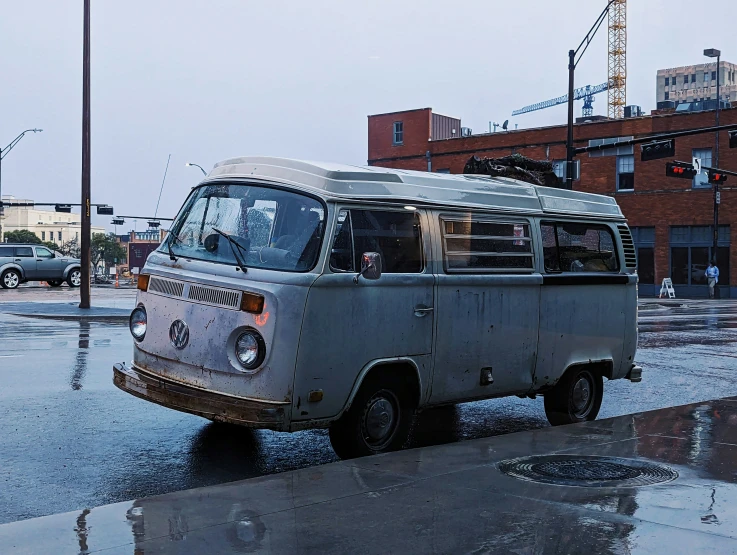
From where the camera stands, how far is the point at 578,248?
982 cm

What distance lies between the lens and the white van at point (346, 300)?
699cm

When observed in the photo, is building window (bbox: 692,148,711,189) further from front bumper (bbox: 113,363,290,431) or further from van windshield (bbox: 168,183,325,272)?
front bumper (bbox: 113,363,290,431)

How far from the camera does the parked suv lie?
131 ft

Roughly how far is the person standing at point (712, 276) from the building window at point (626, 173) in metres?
7.62

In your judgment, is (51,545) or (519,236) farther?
(519,236)

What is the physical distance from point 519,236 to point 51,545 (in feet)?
18.0

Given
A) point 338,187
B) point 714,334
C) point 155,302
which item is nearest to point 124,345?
point 155,302

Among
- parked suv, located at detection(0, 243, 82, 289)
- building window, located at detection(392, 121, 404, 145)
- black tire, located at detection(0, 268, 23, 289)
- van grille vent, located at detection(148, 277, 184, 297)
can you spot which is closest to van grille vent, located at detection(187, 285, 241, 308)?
van grille vent, located at detection(148, 277, 184, 297)

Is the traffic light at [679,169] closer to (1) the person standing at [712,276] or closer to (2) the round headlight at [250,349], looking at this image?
(1) the person standing at [712,276]

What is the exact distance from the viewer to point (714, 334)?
70.8 feet

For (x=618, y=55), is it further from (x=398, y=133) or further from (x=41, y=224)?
(x=41, y=224)

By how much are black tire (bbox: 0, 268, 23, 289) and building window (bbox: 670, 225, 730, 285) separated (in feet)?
112

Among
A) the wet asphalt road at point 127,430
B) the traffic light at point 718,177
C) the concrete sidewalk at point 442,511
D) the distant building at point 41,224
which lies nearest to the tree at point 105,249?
the distant building at point 41,224

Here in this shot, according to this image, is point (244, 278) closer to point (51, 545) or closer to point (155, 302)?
point (155, 302)
